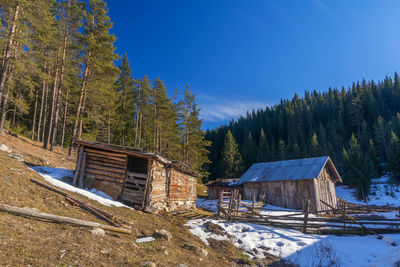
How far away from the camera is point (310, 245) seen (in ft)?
33.9

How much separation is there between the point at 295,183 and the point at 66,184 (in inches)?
887

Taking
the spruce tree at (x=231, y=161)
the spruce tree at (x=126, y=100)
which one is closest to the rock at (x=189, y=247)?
the spruce tree at (x=126, y=100)

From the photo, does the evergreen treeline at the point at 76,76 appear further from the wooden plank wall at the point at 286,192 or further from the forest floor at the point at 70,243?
the wooden plank wall at the point at 286,192

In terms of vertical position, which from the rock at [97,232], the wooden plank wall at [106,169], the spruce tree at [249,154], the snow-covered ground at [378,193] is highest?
the spruce tree at [249,154]

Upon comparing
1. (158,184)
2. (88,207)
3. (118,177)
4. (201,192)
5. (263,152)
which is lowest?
(201,192)

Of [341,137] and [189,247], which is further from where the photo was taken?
[341,137]

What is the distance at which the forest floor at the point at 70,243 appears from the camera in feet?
15.6

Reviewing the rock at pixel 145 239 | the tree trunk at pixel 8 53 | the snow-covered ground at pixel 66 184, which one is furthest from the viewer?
the tree trunk at pixel 8 53

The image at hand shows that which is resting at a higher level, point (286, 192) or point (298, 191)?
point (298, 191)

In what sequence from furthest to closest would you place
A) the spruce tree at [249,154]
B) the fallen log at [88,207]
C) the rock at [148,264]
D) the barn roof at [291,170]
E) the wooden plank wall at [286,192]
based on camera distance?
the spruce tree at [249,154] < the barn roof at [291,170] < the wooden plank wall at [286,192] < the fallen log at [88,207] < the rock at [148,264]

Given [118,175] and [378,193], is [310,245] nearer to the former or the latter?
[118,175]

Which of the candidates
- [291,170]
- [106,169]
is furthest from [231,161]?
[106,169]

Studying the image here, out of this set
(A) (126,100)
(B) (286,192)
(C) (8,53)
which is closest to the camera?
(C) (8,53)

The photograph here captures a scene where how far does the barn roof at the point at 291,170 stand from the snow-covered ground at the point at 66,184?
63.7ft
